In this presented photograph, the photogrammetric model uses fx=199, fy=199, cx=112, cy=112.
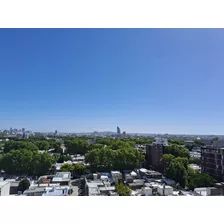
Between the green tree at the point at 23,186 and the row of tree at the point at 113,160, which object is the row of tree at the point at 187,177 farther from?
the green tree at the point at 23,186

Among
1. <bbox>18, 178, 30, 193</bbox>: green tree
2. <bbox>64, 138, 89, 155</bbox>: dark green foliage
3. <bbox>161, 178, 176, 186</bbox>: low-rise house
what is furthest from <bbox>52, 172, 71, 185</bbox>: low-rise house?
<bbox>64, 138, 89, 155</bbox>: dark green foliage

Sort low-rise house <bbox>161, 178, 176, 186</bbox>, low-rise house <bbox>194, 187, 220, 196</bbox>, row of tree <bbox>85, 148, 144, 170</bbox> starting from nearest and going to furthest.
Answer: low-rise house <bbox>194, 187, 220, 196</bbox>, low-rise house <bbox>161, 178, 176, 186</bbox>, row of tree <bbox>85, 148, 144, 170</bbox>

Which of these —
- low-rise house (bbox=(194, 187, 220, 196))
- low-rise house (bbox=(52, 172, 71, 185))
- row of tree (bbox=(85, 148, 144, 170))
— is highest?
row of tree (bbox=(85, 148, 144, 170))

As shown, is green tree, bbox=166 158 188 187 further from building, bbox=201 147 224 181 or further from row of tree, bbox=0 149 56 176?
row of tree, bbox=0 149 56 176

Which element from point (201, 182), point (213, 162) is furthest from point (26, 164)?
point (213, 162)

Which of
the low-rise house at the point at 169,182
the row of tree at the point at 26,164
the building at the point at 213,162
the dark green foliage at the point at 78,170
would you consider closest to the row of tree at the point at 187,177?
the low-rise house at the point at 169,182

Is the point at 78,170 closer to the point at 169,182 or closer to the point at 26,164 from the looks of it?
the point at 26,164

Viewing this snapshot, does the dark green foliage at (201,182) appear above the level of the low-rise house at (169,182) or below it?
above
